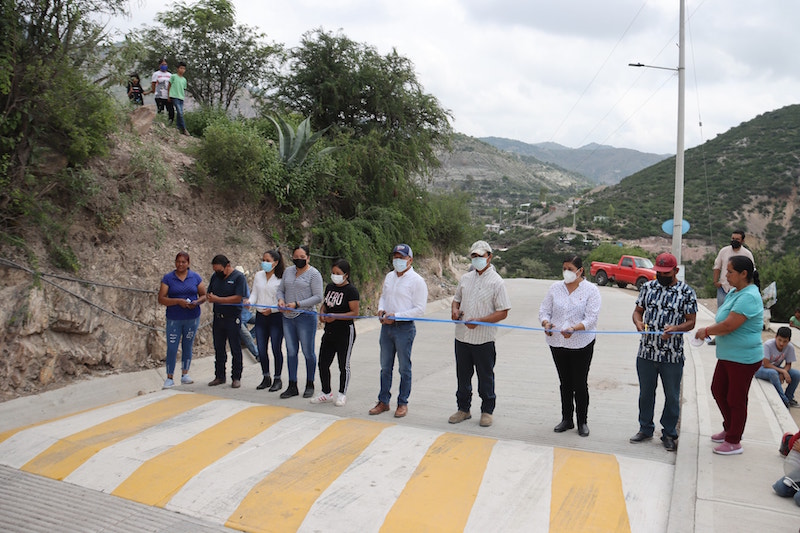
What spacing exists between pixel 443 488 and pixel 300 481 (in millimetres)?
1263

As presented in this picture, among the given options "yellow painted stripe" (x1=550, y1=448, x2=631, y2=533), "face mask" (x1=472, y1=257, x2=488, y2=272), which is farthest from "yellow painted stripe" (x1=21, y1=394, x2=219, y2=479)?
"yellow painted stripe" (x1=550, y1=448, x2=631, y2=533)

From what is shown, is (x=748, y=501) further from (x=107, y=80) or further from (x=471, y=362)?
(x=107, y=80)

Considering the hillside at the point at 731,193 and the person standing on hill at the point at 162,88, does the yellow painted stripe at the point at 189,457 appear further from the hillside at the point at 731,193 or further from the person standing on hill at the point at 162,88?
the hillside at the point at 731,193

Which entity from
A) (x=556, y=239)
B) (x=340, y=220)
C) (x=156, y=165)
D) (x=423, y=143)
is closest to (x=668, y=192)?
(x=556, y=239)

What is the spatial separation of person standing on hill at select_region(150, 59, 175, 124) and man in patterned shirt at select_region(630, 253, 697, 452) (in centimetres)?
1159

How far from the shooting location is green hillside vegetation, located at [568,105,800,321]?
180 ft

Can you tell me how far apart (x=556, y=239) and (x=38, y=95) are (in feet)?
206

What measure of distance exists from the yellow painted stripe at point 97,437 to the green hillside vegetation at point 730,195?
44.7 metres

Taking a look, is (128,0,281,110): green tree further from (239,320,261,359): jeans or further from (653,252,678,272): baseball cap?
(653,252,678,272): baseball cap

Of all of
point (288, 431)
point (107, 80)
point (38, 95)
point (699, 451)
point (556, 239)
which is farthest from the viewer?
point (556, 239)

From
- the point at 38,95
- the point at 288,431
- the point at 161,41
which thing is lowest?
the point at 288,431

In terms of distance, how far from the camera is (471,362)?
6.98m

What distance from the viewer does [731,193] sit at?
5925cm

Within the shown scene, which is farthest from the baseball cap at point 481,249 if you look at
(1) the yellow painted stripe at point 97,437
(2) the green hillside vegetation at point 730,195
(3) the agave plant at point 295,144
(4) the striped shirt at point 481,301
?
(2) the green hillside vegetation at point 730,195
